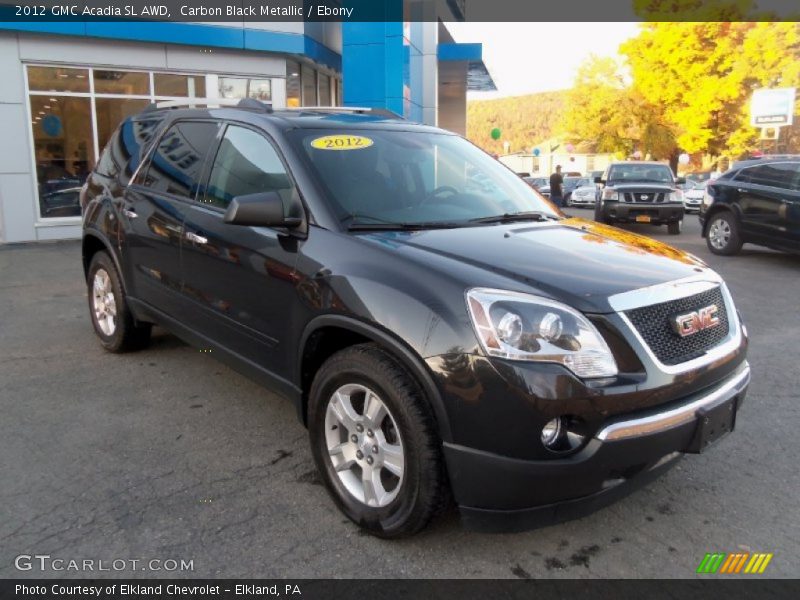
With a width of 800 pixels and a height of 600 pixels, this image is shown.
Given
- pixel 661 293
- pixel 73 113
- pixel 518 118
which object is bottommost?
pixel 661 293

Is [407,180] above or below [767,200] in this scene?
above

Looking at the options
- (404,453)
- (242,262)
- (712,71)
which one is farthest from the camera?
(712,71)

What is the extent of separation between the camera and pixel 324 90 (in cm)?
1883

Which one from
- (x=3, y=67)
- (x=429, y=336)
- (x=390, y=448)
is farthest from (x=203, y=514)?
(x=3, y=67)

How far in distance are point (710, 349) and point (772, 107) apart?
3380 centimetres

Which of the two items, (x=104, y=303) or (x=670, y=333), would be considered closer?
(x=670, y=333)

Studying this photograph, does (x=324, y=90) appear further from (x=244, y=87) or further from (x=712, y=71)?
(x=712, y=71)

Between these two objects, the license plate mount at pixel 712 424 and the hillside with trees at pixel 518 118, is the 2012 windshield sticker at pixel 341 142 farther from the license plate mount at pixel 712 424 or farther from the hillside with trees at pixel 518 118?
the hillside with trees at pixel 518 118

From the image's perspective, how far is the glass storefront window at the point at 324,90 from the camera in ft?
60.3

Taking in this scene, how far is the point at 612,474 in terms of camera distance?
2436 mm

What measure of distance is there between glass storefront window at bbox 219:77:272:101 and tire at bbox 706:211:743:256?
9175 millimetres

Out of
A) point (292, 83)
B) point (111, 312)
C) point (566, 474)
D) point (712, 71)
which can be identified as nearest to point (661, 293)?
point (566, 474)

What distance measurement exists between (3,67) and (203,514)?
38.2ft

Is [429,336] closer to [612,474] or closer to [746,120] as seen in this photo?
[612,474]
